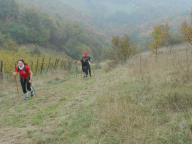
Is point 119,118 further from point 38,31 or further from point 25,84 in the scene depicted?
point 38,31

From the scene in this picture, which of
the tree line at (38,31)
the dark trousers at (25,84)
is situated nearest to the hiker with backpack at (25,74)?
the dark trousers at (25,84)

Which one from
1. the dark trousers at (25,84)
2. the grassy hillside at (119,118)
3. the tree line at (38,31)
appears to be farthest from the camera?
the tree line at (38,31)

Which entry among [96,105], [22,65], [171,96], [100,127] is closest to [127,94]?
[96,105]

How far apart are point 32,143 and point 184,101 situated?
338cm

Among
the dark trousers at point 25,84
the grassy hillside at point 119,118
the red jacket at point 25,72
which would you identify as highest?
the red jacket at point 25,72

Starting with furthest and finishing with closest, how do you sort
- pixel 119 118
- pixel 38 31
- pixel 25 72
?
pixel 38 31, pixel 25 72, pixel 119 118

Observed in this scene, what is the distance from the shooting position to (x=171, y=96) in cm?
915

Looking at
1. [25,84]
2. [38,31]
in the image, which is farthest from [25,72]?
[38,31]

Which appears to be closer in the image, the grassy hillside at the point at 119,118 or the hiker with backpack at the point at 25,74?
the grassy hillside at the point at 119,118

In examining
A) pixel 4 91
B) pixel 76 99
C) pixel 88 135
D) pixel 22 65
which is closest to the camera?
pixel 88 135

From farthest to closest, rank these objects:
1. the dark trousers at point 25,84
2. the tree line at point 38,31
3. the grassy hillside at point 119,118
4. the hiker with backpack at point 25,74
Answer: the tree line at point 38,31 → the dark trousers at point 25,84 → the hiker with backpack at point 25,74 → the grassy hillside at point 119,118

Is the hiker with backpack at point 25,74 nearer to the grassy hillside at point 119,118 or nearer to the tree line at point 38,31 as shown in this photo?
the grassy hillside at point 119,118

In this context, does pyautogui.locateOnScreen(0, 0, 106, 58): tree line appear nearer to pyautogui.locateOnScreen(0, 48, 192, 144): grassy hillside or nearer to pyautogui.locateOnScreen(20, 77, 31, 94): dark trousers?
pyautogui.locateOnScreen(20, 77, 31, 94): dark trousers

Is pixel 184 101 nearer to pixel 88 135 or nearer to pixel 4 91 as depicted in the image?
pixel 88 135
